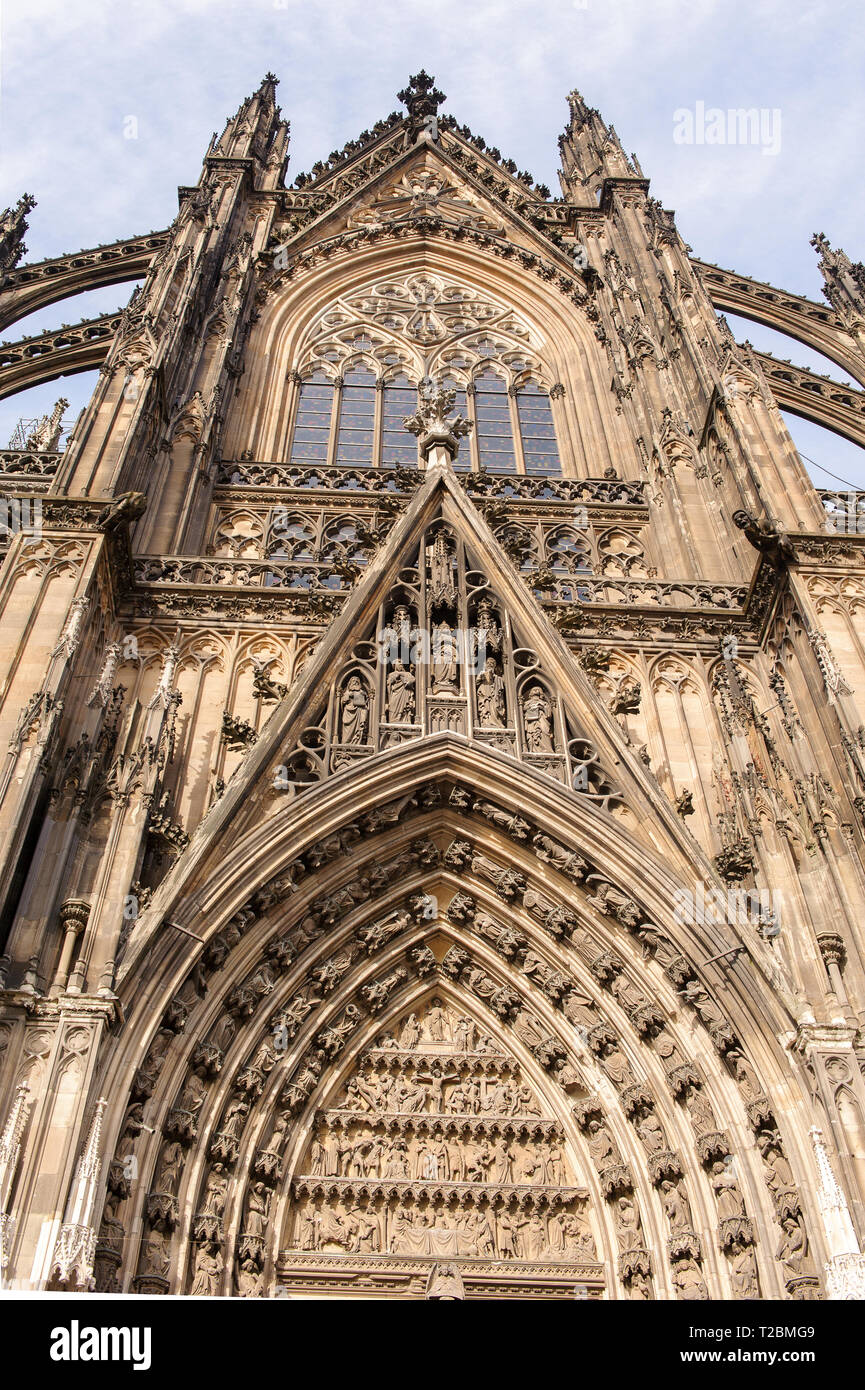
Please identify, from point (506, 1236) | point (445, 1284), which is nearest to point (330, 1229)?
point (445, 1284)

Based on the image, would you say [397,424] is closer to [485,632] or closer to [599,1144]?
[485,632]

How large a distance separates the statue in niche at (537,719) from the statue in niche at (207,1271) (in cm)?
482

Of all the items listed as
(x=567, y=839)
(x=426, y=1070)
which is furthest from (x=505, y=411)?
(x=426, y=1070)

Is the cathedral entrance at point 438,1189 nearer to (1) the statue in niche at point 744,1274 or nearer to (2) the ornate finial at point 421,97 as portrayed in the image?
(1) the statue in niche at point 744,1274

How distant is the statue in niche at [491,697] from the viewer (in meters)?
11.5

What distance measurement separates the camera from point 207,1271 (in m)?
8.60

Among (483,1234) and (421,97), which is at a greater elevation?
(421,97)

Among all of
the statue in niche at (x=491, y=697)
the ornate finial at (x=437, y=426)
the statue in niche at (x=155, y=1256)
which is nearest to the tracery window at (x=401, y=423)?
the ornate finial at (x=437, y=426)

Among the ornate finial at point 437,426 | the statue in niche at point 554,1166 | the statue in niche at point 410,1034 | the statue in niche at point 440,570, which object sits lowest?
the statue in niche at point 554,1166

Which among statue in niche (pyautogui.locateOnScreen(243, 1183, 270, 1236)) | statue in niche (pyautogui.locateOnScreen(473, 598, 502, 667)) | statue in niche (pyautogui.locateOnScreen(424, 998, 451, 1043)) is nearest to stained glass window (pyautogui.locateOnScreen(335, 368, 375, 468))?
statue in niche (pyautogui.locateOnScreen(473, 598, 502, 667))

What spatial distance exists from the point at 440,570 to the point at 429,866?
321cm

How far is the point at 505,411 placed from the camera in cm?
1883

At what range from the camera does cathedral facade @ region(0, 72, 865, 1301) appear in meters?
8.70

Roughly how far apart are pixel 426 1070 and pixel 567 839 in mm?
2266
